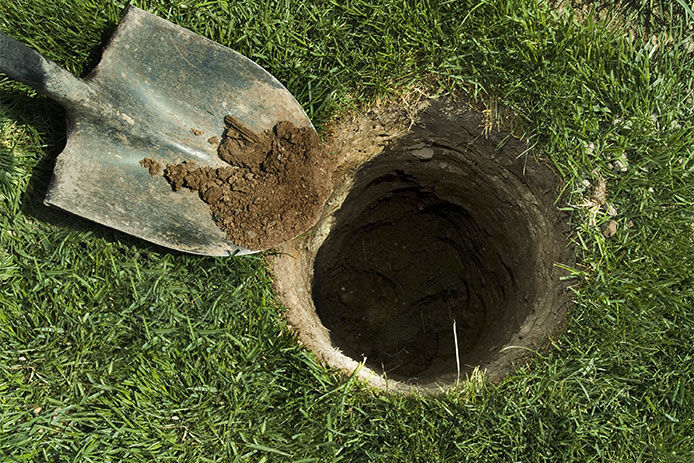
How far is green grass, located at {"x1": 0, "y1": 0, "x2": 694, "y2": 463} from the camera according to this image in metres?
2.26

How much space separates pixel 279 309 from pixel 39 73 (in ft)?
4.19

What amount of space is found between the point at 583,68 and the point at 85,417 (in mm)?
2546

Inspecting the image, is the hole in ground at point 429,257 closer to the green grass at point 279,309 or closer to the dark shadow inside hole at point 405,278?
the dark shadow inside hole at point 405,278

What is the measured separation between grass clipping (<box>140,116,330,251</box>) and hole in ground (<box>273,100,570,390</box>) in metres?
0.21

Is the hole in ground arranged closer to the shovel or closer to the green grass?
the green grass

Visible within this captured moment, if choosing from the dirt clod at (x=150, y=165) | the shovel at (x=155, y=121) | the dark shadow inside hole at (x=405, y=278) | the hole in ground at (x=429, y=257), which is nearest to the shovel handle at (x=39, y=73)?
the shovel at (x=155, y=121)

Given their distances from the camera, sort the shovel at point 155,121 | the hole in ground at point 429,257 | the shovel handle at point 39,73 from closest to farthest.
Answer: the shovel handle at point 39,73 → the shovel at point 155,121 → the hole in ground at point 429,257

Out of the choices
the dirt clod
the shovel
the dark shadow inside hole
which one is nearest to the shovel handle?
the shovel

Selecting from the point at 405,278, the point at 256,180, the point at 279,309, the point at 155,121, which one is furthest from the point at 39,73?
the point at 405,278

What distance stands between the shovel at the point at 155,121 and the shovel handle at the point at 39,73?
0.07 feet

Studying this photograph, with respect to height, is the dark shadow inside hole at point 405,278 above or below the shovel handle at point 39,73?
below

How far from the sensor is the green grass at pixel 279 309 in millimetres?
2260

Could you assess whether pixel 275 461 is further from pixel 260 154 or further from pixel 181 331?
pixel 260 154

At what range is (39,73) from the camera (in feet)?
6.63
